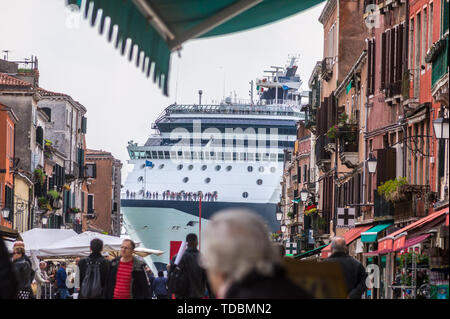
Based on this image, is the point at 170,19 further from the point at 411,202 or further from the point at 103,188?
the point at 103,188

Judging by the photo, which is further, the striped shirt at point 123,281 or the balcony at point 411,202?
the balcony at point 411,202

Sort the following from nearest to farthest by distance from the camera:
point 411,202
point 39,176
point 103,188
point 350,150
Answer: point 411,202 < point 350,150 < point 39,176 < point 103,188

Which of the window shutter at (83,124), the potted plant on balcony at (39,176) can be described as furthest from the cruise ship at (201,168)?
the potted plant on balcony at (39,176)

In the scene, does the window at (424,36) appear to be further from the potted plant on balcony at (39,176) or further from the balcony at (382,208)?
the potted plant on balcony at (39,176)

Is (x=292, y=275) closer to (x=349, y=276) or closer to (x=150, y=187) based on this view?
(x=349, y=276)

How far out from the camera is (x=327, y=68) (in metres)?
50.0

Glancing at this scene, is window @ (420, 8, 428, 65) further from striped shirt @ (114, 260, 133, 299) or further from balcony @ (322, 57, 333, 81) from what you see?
balcony @ (322, 57, 333, 81)

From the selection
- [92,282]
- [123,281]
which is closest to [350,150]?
[92,282]

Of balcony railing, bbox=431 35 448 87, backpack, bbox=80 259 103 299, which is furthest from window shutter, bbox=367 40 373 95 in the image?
backpack, bbox=80 259 103 299

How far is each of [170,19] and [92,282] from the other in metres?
7.49

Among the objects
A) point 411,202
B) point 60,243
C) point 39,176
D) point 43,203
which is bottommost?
point 43,203

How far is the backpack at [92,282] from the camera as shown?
12.5 metres

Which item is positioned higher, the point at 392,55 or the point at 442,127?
the point at 392,55

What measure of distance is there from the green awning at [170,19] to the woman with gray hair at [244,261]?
1.46 metres
